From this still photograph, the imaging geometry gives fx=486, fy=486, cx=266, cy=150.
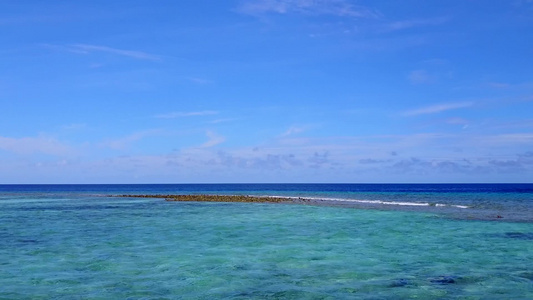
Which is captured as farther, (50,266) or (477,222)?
(477,222)

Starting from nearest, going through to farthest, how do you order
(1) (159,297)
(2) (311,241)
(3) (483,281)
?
(1) (159,297), (3) (483,281), (2) (311,241)

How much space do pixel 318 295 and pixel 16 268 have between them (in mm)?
11344

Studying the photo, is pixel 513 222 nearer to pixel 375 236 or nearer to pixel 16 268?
pixel 375 236

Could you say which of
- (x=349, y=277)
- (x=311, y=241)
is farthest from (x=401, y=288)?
(x=311, y=241)

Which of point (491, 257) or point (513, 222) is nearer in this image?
point (491, 257)

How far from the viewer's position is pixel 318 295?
1373 cm

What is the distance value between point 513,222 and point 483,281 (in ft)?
78.2

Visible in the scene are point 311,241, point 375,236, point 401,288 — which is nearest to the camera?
point 401,288

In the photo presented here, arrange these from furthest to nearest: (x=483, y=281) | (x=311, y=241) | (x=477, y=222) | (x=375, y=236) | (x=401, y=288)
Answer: (x=477, y=222) → (x=375, y=236) → (x=311, y=241) → (x=483, y=281) → (x=401, y=288)

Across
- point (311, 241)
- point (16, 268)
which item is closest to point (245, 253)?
point (311, 241)

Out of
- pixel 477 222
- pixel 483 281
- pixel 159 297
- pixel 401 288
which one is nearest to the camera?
pixel 159 297

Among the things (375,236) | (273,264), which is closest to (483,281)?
(273,264)

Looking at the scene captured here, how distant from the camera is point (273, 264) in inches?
725

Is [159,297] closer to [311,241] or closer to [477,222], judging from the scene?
[311,241]
